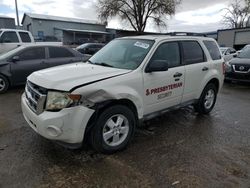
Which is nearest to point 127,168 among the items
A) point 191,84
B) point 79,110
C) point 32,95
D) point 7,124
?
point 79,110

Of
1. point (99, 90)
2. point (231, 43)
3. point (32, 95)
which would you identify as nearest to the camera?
point (99, 90)

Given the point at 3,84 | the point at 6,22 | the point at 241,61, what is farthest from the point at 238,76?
the point at 6,22

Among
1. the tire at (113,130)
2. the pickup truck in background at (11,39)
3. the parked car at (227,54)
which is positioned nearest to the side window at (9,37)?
the pickup truck in background at (11,39)

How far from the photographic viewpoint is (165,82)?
163 inches

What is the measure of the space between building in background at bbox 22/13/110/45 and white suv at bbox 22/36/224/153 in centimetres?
3371

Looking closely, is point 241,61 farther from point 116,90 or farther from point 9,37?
point 9,37

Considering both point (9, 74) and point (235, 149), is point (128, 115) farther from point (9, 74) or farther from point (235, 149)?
point (9, 74)

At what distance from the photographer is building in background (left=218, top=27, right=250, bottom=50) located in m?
27.7

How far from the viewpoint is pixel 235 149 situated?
385 cm

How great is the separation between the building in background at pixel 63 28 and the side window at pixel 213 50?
33056 mm

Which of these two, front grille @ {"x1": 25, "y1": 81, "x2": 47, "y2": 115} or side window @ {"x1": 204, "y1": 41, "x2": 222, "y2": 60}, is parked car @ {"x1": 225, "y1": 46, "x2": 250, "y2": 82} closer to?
side window @ {"x1": 204, "y1": 41, "x2": 222, "y2": 60}

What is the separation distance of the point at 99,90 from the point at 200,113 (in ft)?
10.5

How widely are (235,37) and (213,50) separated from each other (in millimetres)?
26433

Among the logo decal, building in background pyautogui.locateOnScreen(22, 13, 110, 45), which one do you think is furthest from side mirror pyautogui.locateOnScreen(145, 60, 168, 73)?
building in background pyautogui.locateOnScreen(22, 13, 110, 45)
